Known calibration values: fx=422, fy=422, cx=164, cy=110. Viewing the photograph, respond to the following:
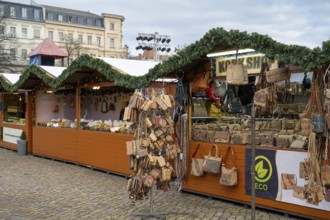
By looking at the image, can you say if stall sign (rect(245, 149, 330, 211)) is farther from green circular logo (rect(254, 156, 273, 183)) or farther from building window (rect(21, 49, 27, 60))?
building window (rect(21, 49, 27, 60))

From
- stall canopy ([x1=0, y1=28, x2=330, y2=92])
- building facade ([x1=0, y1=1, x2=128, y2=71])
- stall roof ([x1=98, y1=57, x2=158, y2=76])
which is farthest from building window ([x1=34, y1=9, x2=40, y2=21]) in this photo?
stall roof ([x1=98, y1=57, x2=158, y2=76])

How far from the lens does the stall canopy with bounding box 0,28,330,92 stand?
5.46m

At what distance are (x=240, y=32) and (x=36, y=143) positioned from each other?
1000cm

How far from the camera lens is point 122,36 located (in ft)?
262

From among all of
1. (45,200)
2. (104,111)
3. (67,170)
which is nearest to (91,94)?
(104,111)

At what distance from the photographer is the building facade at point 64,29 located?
66625mm

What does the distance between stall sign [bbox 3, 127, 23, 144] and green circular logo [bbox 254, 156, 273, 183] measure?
1087 centimetres

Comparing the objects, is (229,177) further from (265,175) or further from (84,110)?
(84,110)

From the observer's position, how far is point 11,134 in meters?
16.3

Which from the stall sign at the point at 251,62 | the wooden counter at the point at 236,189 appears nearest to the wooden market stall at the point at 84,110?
the stall sign at the point at 251,62

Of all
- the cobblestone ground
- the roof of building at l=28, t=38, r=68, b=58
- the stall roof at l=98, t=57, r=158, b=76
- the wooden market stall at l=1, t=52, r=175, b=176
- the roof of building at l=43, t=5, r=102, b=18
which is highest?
the roof of building at l=43, t=5, r=102, b=18

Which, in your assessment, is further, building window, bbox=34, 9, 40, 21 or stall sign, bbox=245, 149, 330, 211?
building window, bbox=34, 9, 40, 21

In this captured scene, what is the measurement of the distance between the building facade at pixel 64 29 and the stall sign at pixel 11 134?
46.9m

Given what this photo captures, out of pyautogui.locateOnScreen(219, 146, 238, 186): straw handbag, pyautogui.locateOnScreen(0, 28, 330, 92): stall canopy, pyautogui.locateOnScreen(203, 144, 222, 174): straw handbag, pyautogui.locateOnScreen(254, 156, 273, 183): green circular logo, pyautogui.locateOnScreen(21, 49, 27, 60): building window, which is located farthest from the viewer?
pyautogui.locateOnScreen(21, 49, 27, 60): building window
